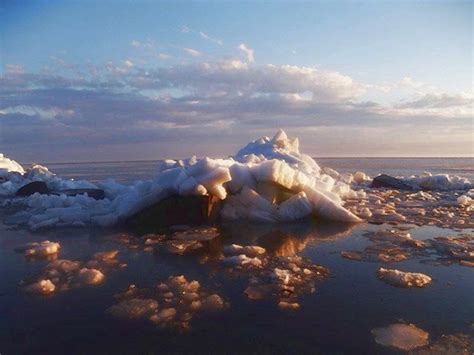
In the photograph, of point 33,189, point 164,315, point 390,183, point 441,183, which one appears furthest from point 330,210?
point 33,189

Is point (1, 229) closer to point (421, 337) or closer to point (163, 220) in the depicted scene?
point (163, 220)

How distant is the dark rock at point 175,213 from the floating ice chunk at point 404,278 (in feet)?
12.3

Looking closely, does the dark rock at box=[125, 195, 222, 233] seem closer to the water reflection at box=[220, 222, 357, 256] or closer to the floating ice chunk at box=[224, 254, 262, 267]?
the water reflection at box=[220, 222, 357, 256]

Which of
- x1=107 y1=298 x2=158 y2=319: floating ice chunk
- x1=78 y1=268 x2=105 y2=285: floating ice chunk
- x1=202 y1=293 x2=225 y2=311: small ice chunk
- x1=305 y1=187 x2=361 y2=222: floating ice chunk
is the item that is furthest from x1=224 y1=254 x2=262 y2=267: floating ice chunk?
x1=305 y1=187 x2=361 y2=222: floating ice chunk

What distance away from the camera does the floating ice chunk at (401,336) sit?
2.63 meters

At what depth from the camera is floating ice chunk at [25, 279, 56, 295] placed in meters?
3.62

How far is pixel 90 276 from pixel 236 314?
1.79m

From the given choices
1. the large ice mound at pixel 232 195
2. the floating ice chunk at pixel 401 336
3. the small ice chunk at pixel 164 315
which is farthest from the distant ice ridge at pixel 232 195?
the floating ice chunk at pixel 401 336

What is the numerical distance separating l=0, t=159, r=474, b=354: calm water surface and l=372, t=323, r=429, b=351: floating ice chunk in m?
0.07

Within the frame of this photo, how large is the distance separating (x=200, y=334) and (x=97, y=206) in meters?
6.27

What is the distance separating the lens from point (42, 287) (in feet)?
12.0

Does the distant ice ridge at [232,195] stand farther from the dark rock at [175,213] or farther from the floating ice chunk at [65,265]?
the floating ice chunk at [65,265]

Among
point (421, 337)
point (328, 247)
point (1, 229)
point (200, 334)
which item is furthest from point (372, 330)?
point (1, 229)

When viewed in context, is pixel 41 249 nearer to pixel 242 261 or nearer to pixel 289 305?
pixel 242 261
